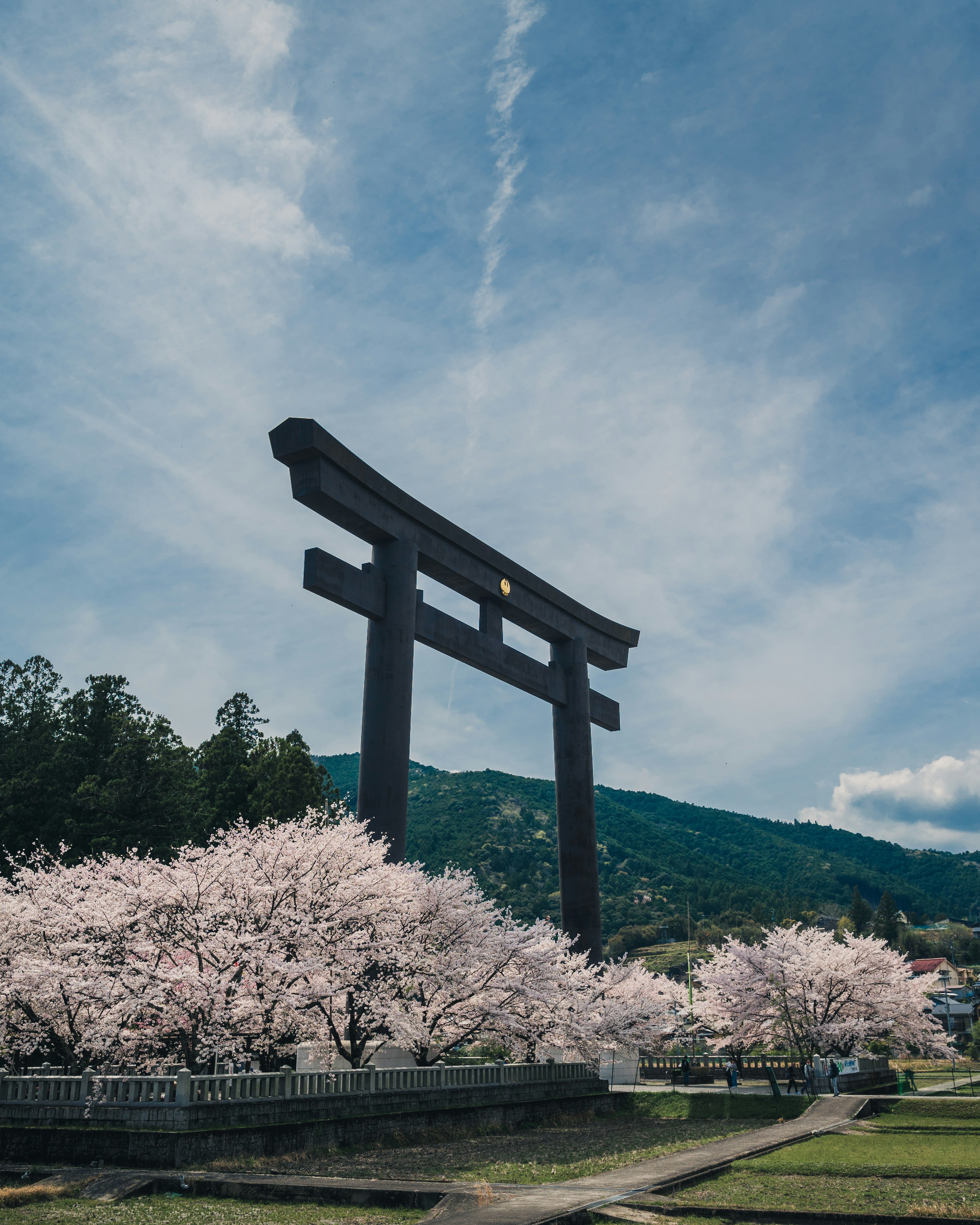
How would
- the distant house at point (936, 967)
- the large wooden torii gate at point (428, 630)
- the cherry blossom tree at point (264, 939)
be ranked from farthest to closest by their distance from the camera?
1. the distant house at point (936, 967)
2. the large wooden torii gate at point (428, 630)
3. the cherry blossom tree at point (264, 939)

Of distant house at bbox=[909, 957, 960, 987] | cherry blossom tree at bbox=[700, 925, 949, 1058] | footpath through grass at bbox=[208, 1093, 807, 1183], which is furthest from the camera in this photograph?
distant house at bbox=[909, 957, 960, 987]

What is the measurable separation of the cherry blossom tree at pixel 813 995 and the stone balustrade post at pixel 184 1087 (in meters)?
25.5

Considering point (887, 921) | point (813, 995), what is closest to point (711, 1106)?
point (813, 995)

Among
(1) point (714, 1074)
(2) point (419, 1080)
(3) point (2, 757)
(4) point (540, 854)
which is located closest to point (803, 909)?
(4) point (540, 854)

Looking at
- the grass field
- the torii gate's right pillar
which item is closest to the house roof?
the torii gate's right pillar

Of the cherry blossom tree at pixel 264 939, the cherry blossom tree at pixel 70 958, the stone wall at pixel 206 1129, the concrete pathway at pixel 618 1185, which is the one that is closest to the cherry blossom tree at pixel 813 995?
the concrete pathway at pixel 618 1185

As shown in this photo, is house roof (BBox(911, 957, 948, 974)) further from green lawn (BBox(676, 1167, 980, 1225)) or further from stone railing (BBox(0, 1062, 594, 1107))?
green lawn (BBox(676, 1167, 980, 1225))

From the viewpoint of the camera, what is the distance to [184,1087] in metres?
15.9

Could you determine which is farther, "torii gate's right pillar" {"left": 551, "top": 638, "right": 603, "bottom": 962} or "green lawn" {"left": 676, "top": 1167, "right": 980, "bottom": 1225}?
"torii gate's right pillar" {"left": 551, "top": 638, "right": 603, "bottom": 962}

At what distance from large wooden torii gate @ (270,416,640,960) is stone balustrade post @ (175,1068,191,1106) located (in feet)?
31.2

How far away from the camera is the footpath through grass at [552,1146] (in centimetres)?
1500

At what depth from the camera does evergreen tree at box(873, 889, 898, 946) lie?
12519 centimetres

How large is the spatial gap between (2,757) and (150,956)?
1326 inches

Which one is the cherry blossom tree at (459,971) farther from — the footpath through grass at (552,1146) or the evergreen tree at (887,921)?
the evergreen tree at (887,921)
